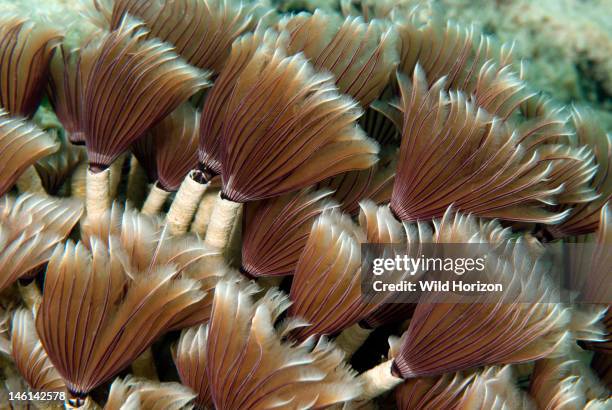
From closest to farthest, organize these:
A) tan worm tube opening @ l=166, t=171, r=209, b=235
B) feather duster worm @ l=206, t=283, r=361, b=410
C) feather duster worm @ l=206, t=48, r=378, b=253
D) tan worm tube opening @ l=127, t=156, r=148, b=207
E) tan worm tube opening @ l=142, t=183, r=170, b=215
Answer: feather duster worm @ l=206, t=283, r=361, b=410 < feather duster worm @ l=206, t=48, r=378, b=253 < tan worm tube opening @ l=166, t=171, r=209, b=235 < tan worm tube opening @ l=142, t=183, r=170, b=215 < tan worm tube opening @ l=127, t=156, r=148, b=207

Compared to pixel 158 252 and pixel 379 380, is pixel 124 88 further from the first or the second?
pixel 379 380

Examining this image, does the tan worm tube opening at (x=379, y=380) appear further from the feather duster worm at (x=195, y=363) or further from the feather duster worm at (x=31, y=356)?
the feather duster worm at (x=31, y=356)

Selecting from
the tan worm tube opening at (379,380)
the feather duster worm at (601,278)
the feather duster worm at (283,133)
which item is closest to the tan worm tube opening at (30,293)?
the feather duster worm at (283,133)

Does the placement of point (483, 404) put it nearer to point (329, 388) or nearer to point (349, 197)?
point (329, 388)

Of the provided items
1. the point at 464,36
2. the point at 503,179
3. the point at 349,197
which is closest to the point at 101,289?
the point at 349,197

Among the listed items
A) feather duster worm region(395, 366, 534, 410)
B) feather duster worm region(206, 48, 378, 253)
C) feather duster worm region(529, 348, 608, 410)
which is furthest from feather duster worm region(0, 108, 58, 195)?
feather duster worm region(529, 348, 608, 410)

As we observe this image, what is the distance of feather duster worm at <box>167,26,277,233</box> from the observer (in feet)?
2.95

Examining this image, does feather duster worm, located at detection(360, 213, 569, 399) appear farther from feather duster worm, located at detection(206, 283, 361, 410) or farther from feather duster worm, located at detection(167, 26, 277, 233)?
feather duster worm, located at detection(167, 26, 277, 233)

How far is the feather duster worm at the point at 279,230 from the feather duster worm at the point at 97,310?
0.19 meters

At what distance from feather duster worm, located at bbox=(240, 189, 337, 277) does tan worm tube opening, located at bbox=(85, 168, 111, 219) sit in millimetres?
278

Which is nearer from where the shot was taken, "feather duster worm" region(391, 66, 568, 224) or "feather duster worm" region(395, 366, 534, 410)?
"feather duster worm" region(395, 366, 534, 410)

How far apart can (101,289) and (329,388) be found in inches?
14.0

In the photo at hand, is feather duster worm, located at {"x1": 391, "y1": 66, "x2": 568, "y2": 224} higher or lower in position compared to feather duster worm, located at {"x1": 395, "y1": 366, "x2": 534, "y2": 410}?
higher

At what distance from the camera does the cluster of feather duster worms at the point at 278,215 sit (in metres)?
0.74
